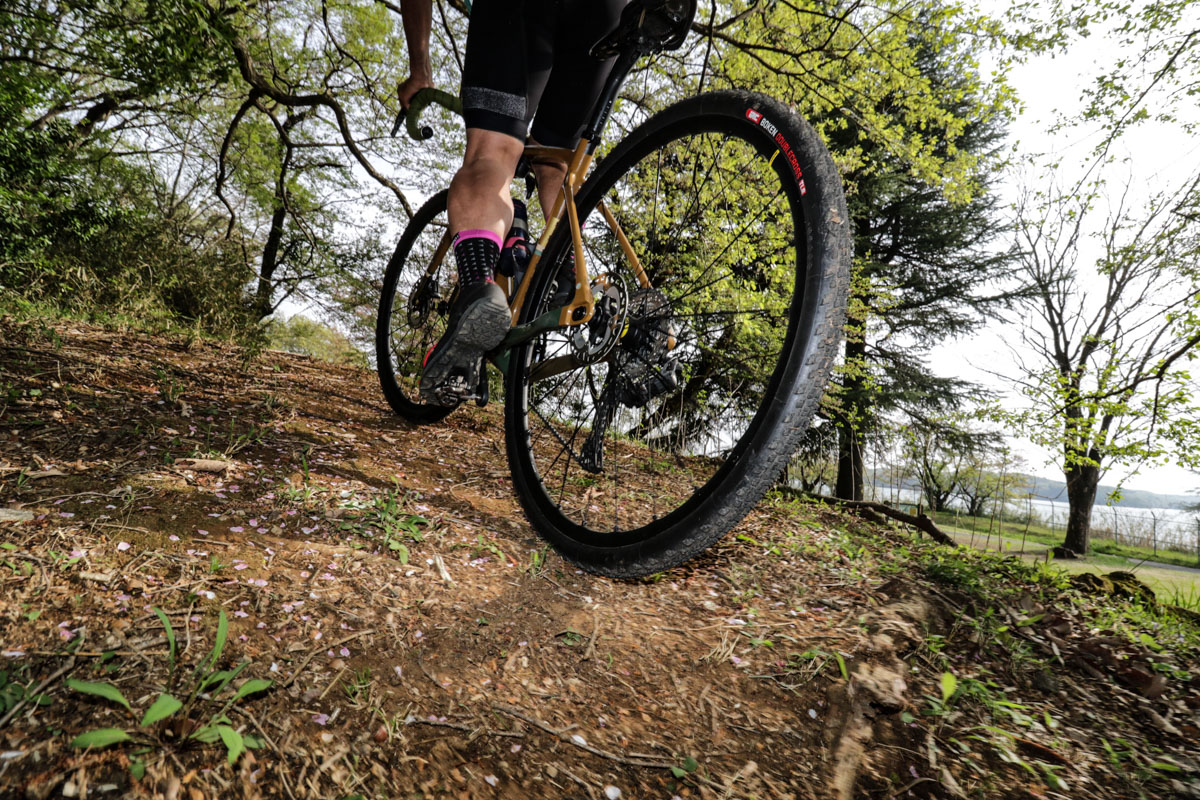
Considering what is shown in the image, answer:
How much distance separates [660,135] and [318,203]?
14.5 metres

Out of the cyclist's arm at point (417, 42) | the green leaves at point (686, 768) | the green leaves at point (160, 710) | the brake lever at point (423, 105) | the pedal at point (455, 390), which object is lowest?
the green leaves at point (686, 768)

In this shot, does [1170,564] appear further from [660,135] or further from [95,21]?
[95,21]

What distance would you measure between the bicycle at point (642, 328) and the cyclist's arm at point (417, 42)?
0.17m

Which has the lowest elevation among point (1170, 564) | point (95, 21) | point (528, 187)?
point (1170, 564)

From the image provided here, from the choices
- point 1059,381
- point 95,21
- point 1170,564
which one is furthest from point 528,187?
point 1170,564

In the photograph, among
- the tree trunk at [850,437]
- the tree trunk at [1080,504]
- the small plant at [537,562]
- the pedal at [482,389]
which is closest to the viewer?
the small plant at [537,562]

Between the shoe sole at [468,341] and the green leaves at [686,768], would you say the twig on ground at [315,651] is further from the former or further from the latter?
the shoe sole at [468,341]

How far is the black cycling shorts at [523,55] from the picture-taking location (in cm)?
173

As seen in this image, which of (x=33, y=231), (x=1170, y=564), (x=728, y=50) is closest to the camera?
(x=728, y=50)

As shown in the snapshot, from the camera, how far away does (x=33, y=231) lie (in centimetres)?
661

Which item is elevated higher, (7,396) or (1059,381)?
(1059,381)

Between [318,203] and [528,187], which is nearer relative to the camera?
[528,187]

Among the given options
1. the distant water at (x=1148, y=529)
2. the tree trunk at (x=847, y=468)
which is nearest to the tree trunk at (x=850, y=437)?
the tree trunk at (x=847, y=468)

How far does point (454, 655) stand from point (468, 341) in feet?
3.30
